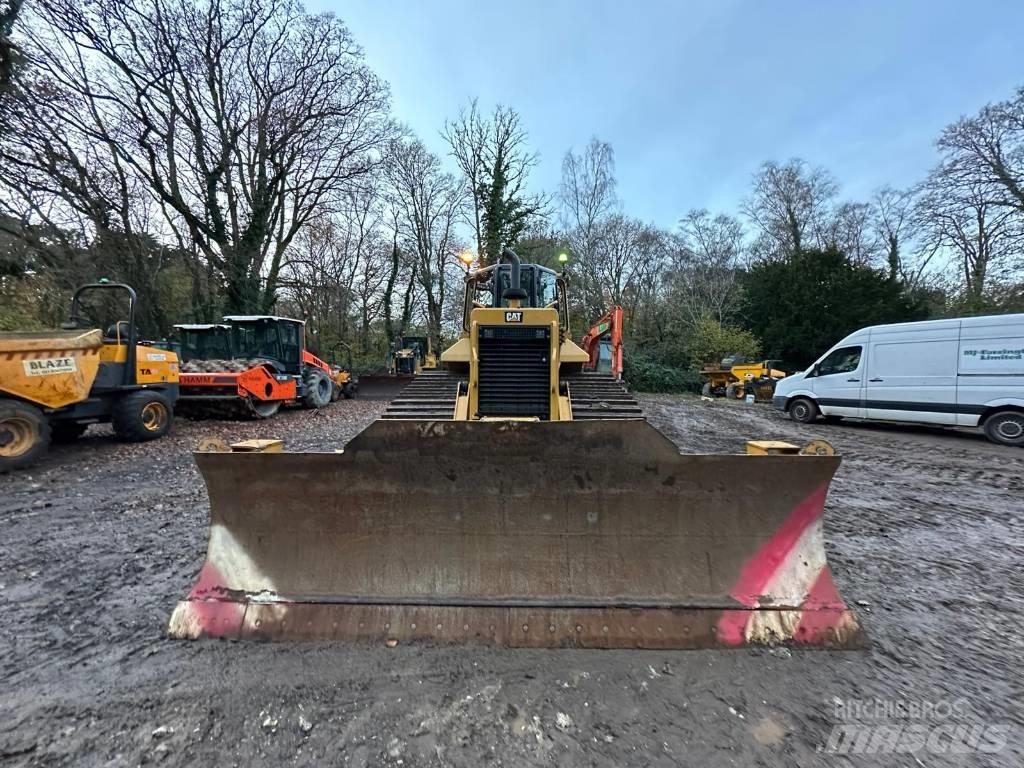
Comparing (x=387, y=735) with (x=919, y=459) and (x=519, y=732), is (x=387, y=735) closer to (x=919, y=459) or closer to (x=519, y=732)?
(x=519, y=732)

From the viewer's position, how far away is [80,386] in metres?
6.10

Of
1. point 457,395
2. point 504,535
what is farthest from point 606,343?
point 504,535

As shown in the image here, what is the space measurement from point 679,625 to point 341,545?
172 cm

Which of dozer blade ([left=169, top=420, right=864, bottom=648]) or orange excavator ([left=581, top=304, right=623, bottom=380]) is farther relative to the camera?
orange excavator ([left=581, top=304, right=623, bottom=380])

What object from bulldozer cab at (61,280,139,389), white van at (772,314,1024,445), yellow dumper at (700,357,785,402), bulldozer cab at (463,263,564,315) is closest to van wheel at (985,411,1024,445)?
white van at (772,314,1024,445)

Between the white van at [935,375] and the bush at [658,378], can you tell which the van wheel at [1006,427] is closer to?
the white van at [935,375]

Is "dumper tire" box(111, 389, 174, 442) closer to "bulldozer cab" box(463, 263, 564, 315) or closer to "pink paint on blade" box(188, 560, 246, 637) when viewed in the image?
"bulldozer cab" box(463, 263, 564, 315)

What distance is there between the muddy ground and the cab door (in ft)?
24.3

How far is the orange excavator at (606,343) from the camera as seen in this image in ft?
34.4

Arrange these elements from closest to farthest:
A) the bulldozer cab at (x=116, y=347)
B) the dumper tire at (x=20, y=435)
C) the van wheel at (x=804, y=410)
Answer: the dumper tire at (x=20, y=435)
the bulldozer cab at (x=116, y=347)
the van wheel at (x=804, y=410)

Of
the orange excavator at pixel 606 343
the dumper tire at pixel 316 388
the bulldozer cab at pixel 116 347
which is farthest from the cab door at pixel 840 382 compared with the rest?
the bulldozer cab at pixel 116 347

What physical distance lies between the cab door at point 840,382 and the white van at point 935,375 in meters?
0.02

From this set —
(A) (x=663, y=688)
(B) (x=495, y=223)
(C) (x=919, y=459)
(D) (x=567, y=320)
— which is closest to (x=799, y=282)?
(B) (x=495, y=223)

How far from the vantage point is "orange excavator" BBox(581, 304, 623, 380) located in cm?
1049
